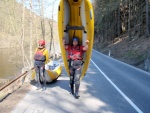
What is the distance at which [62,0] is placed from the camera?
9.12 m

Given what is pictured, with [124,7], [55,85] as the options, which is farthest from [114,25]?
[55,85]

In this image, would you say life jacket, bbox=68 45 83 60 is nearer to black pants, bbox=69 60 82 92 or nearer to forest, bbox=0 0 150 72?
black pants, bbox=69 60 82 92

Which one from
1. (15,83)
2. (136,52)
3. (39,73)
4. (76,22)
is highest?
(76,22)

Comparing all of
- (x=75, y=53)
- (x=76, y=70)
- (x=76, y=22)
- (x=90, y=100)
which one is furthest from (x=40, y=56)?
(x=90, y=100)

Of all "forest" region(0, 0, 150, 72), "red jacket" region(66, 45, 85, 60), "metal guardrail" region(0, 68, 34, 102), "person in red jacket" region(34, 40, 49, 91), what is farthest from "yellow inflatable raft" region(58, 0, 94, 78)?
"forest" region(0, 0, 150, 72)

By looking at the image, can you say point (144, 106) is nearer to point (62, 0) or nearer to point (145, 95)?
point (145, 95)

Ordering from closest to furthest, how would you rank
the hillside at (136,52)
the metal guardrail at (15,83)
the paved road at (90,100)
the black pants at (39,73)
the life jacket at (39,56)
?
1. the paved road at (90,100)
2. the life jacket at (39,56)
3. the black pants at (39,73)
4. the metal guardrail at (15,83)
5. the hillside at (136,52)

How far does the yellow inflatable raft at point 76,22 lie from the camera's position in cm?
907

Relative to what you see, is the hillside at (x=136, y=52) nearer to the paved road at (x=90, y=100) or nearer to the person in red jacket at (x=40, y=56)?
the paved road at (x=90, y=100)

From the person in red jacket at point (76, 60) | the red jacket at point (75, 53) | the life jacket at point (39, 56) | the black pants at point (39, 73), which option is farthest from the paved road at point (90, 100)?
the red jacket at point (75, 53)

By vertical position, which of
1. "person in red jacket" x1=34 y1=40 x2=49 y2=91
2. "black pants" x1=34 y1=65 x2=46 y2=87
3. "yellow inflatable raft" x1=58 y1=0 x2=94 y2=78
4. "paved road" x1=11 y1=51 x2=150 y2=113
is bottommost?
"paved road" x1=11 y1=51 x2=150 y2=113

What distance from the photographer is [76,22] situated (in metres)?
9.68

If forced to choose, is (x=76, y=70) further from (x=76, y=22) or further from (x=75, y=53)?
(x=76, y=22)

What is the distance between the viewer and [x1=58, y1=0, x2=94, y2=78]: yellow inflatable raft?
9.07 metres
